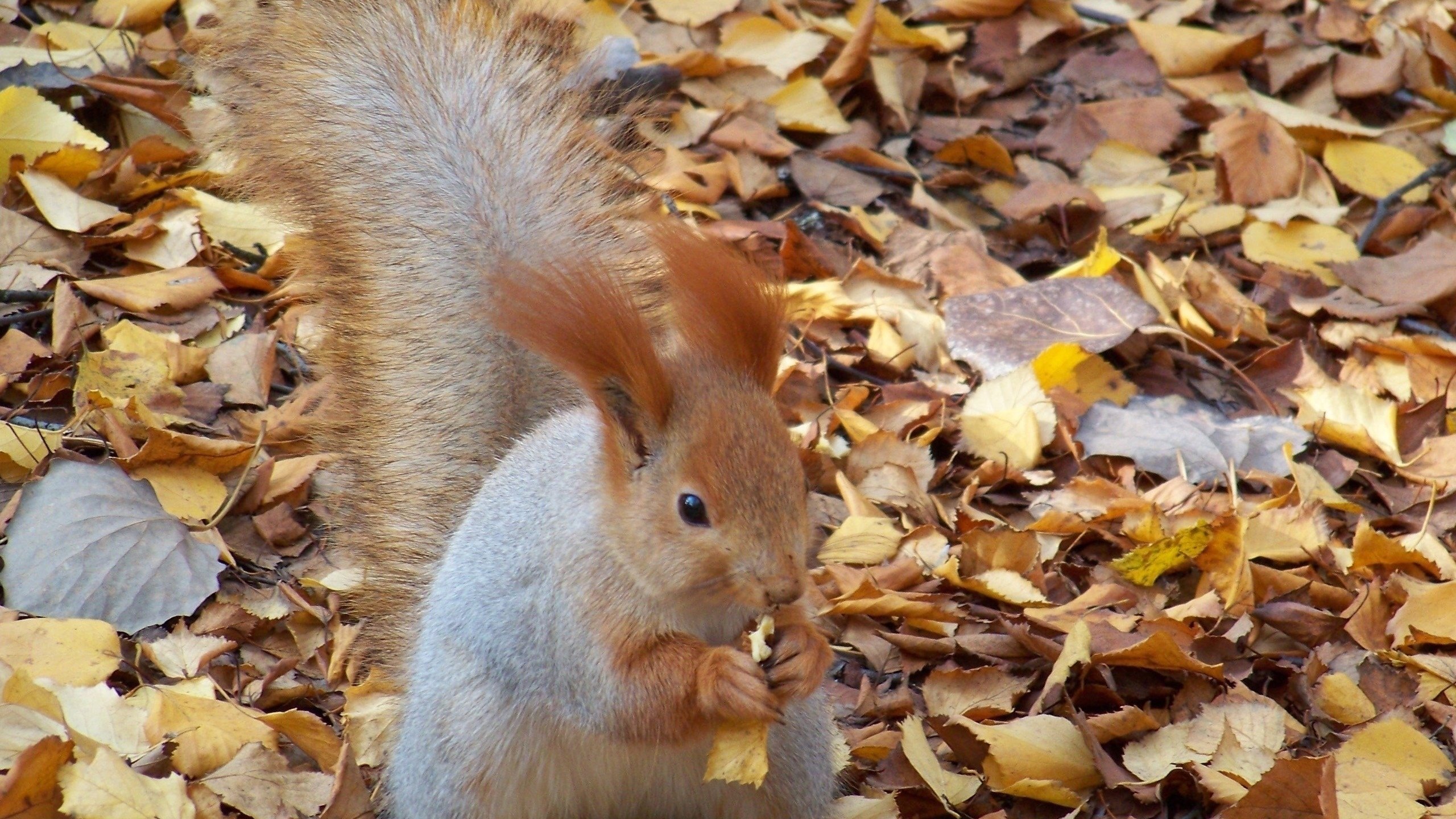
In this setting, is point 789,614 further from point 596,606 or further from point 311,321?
point 311,321

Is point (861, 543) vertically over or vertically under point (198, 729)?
under

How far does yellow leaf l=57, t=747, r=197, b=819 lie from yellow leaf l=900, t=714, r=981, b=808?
0.87m

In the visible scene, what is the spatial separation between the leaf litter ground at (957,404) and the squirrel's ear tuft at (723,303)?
0.42 m

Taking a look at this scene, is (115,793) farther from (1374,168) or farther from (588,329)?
(1374,168)

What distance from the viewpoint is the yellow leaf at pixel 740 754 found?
4.92 feet

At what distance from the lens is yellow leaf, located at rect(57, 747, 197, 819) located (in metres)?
1.49

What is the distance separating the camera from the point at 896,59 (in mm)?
3125

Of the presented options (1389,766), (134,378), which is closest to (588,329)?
(134,378)

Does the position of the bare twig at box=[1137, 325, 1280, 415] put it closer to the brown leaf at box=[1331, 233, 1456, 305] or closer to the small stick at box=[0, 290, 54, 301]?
the brown leaf at box=[1331, 233, 1456, 305]

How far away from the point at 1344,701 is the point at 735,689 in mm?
953

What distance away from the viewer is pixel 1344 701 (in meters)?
1.92

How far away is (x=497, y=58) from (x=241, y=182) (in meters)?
0.42

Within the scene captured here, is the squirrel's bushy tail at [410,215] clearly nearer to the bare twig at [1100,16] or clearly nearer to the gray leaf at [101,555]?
the gray leaf at [101,555]

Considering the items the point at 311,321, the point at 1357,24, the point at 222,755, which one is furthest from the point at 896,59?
the point at 222,755
